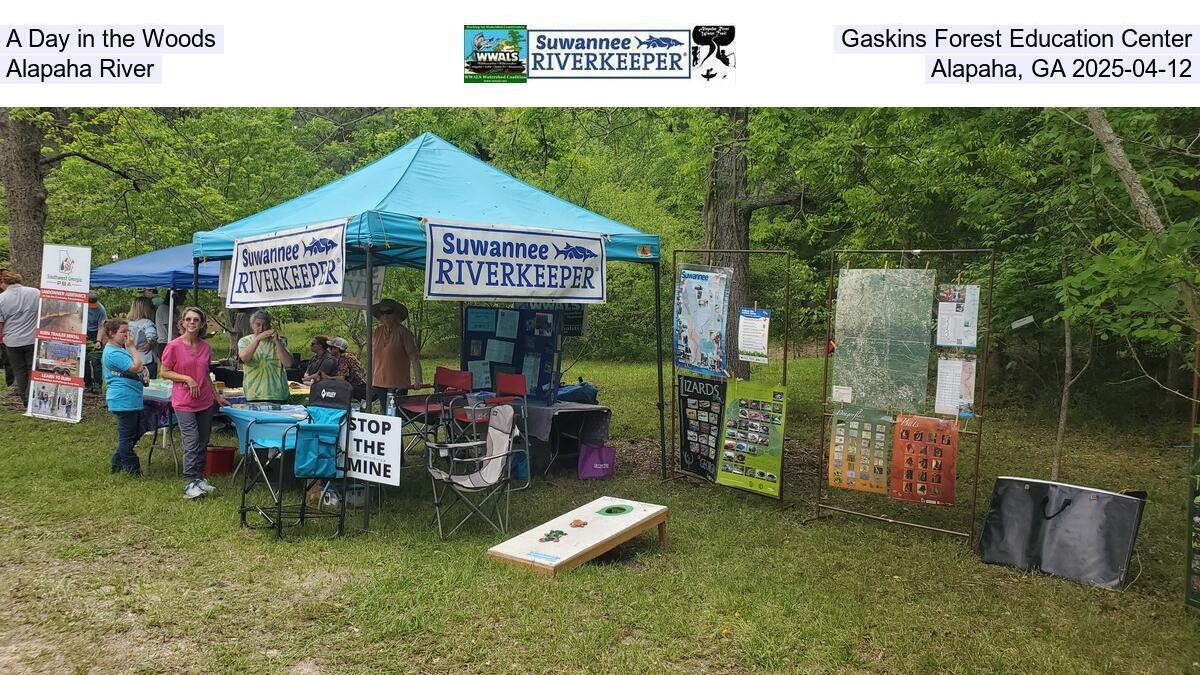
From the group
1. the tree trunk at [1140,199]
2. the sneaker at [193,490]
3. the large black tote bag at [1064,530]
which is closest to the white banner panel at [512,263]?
the sneaker at [193,490]

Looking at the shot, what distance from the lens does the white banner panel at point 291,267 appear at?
536 cm

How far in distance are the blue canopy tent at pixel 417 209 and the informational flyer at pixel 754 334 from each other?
1.24 m

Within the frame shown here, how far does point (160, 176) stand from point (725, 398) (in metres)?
9.70

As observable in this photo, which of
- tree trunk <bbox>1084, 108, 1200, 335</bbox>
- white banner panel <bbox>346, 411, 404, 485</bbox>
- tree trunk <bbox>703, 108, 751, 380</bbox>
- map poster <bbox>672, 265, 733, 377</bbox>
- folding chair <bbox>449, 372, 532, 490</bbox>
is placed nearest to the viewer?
tree trunk <bbox>1084, 108, 1200, 335</bbox>

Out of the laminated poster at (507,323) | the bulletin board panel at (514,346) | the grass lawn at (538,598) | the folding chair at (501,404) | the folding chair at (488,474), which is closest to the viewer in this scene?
the grass lawn at (538,598)

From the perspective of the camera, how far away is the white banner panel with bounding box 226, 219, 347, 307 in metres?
5.36

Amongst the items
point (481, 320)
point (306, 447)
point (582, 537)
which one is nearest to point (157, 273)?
point (481, 320)

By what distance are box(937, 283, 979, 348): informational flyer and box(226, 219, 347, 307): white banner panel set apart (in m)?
4.15

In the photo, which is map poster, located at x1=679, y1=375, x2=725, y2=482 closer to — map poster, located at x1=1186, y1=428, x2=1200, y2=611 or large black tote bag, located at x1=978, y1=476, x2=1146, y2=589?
large black tote bag, located at x1=978, y1=476, x2=1146, y2=589

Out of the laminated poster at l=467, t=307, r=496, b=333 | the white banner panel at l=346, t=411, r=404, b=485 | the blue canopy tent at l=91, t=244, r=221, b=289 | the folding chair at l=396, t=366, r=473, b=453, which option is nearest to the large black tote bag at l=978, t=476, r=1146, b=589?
the white banner panel at l=346, t=411, r=404, b=485

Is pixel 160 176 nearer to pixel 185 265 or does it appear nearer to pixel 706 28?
pixel 185 265

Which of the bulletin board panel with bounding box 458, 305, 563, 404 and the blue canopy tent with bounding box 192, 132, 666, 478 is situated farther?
the bulletin board panel with bounding box 458, 305, 563, 404

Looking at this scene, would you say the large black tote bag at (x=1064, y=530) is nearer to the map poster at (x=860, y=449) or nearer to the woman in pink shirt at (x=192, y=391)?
the map poster at (x=860, y=449)

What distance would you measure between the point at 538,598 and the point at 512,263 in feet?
9.08
